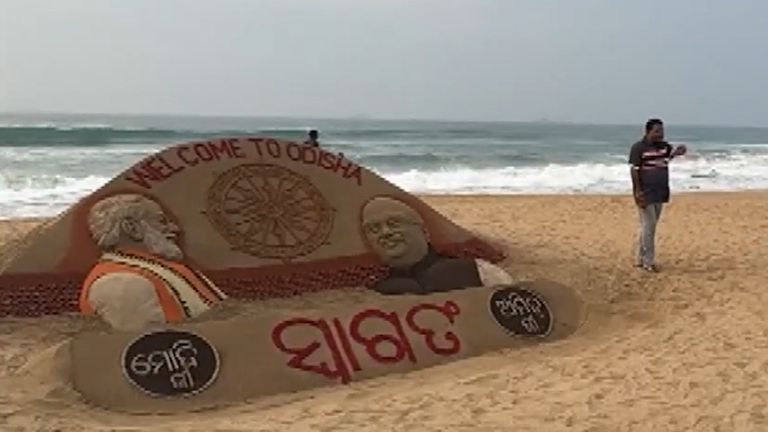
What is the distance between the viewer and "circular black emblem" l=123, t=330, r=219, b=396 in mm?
5398

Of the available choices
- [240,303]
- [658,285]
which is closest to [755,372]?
[658,285]

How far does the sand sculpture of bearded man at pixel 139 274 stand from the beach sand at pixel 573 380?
0.43 m

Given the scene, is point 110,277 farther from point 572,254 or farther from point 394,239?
point 572,254

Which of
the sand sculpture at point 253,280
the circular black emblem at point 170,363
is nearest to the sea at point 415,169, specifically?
the sand sculpture at point 253,280

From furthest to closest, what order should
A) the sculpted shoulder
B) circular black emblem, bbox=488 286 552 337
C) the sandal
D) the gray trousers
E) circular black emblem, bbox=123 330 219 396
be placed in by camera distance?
the sandal < the gray trousers < circular black emblem, bbox=488 286 552 337 < the sculpted shoulder < circular black emblem, bbox=123 330 219 396

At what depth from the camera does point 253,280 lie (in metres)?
7.22

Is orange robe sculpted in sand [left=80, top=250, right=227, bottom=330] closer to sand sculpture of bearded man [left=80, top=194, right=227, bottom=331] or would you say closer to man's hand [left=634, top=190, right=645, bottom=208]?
sand sculpture of bearded man [left=80, top=194, right=227, bottom=331]

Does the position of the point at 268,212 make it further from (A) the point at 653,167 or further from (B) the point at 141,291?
(A) the point at 653,167

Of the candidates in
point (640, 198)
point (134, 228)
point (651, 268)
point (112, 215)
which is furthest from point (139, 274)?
point (651, 268)

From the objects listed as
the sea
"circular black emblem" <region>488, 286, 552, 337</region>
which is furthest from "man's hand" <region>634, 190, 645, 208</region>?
the sea

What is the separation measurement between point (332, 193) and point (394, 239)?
0.72 meters

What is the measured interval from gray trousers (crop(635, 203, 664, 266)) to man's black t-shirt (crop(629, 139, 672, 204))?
0.41 ft

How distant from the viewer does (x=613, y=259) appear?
390 inches

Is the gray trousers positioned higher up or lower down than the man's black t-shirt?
lower down
